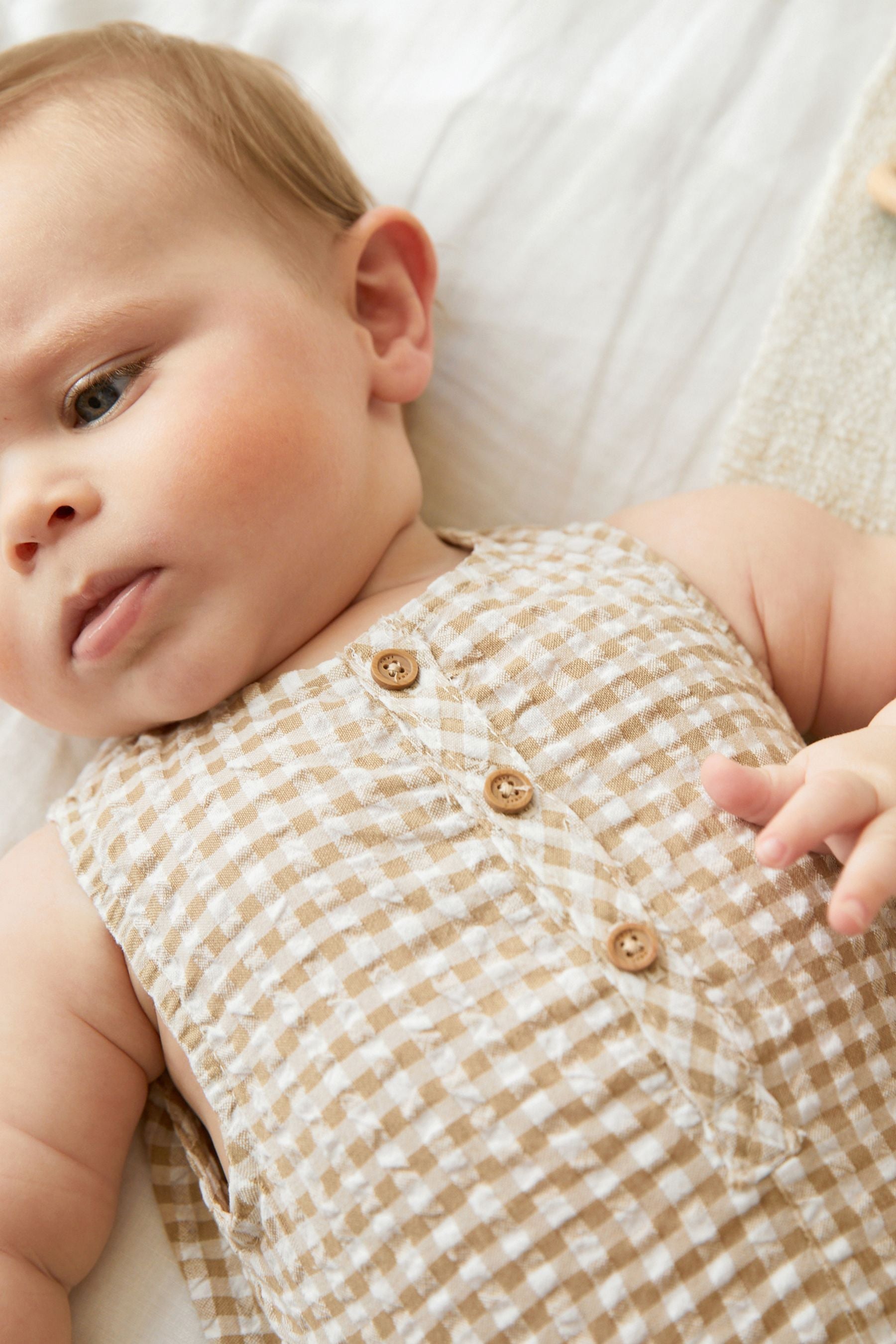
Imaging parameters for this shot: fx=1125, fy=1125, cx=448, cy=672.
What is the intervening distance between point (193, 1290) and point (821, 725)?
0.96 meters

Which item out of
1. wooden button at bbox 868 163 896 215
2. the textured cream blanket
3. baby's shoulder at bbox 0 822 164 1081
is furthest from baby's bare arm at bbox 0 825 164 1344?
wooden button at bbox 868 163 896 215

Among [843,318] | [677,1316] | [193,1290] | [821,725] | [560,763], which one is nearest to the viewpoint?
[677,1316]

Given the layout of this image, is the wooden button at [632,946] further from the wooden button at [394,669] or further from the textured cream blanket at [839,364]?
the textured cream blanket at [839,364]

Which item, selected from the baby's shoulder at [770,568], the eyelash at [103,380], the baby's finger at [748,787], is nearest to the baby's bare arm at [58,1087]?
the eyelash at [103,380]

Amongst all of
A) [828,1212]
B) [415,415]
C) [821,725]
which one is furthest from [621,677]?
[415,415]

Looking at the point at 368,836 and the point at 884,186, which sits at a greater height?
the point at 884,186

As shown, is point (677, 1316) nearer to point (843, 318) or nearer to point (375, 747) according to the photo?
point (375, 747)

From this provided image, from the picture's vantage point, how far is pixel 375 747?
1113 mm

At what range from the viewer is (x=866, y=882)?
2.87 feet

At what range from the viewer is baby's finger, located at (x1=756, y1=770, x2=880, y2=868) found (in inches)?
35.2

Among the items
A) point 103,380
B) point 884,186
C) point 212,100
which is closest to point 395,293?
point 212,100

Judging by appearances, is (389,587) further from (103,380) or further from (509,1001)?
(509,1001)

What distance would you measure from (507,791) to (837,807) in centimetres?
29

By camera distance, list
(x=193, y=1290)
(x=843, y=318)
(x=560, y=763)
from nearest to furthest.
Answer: (x=560, y=763) < (x=193, y=1290) < (x=843, y=318)
